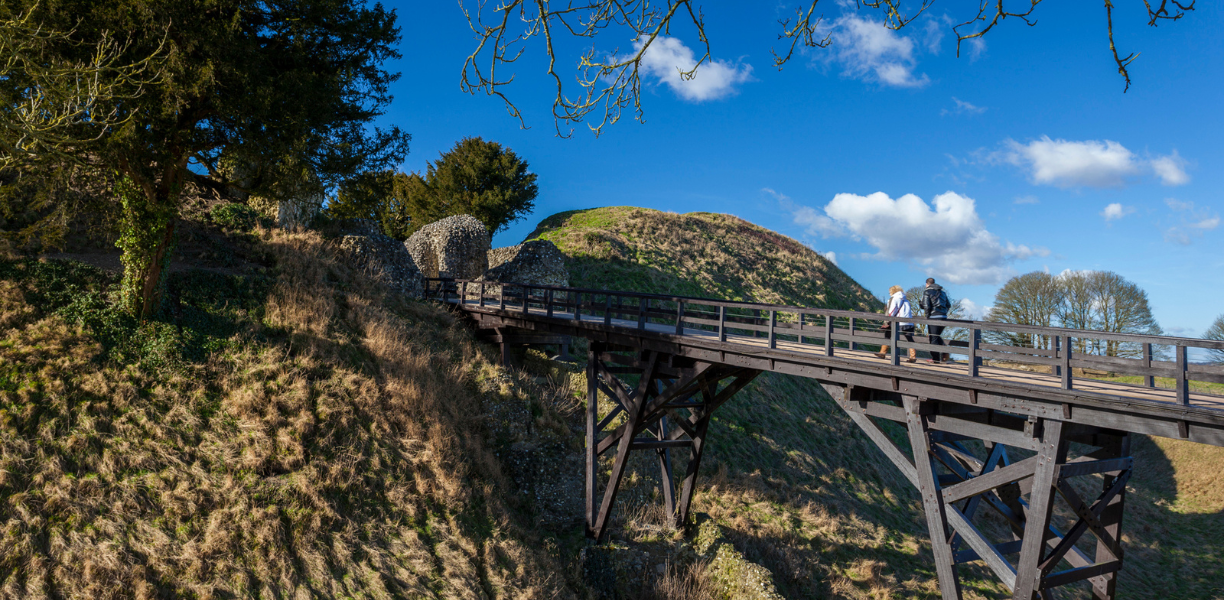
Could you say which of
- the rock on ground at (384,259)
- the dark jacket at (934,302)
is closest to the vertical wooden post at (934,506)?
the dark jacket at (934,302)

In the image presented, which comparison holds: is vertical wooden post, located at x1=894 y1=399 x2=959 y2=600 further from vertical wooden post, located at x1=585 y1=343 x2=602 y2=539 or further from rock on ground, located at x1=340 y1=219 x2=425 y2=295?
rock on ground, located at x1=340 y1=219 x2=425 y2=295

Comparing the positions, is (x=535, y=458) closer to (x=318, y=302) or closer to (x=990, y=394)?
(x=318, y=302)

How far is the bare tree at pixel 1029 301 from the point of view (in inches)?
1325

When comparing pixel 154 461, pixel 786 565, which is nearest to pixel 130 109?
pixel 154 461

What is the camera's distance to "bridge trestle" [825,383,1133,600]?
24.4ft

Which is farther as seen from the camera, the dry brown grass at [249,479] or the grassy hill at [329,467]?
the grassy hill at [329,467]

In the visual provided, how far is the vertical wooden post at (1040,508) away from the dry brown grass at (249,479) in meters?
7.87

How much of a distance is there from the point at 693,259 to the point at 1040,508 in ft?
99.4

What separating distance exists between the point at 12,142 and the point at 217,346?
17.2ft

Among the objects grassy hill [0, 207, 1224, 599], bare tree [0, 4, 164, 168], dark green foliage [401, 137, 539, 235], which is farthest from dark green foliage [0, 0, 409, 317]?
dark green foliage [401, 137, 539, 235]

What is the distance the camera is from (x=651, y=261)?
3338 cm

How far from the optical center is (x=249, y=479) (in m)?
10.5

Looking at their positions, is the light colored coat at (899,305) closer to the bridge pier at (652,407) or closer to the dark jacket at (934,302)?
the dark jacket at (934,302)

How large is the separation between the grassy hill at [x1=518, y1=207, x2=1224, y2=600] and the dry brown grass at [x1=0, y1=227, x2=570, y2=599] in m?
4.64
